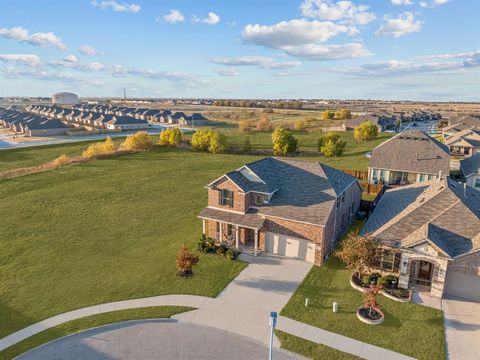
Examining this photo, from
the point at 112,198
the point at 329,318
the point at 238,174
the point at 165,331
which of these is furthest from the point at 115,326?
the point at 112,198

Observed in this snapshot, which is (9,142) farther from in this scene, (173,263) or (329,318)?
(329,318)

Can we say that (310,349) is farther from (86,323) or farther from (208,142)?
(208,142)

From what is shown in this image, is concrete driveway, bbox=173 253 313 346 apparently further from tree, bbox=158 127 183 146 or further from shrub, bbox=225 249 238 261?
tree, bbox=158 127 183 146

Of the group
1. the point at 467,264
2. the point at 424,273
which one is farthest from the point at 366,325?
the point at 467,264

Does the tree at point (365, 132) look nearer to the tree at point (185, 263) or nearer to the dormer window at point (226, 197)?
the dormer window at point (226, 197)

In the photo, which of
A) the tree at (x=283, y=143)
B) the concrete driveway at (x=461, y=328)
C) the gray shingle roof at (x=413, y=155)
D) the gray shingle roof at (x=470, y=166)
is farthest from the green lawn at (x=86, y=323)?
the tree at (x=283, y=143)

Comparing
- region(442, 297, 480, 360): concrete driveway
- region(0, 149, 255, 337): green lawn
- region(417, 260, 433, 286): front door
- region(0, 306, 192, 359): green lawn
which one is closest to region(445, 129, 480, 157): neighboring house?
region(0, 149, 255, 337): green lawn

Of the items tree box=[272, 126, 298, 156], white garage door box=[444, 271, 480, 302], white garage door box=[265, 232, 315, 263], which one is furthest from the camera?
tree box=[272, 126, 298, 156]

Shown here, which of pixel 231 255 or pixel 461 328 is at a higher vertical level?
pixel 231 255
